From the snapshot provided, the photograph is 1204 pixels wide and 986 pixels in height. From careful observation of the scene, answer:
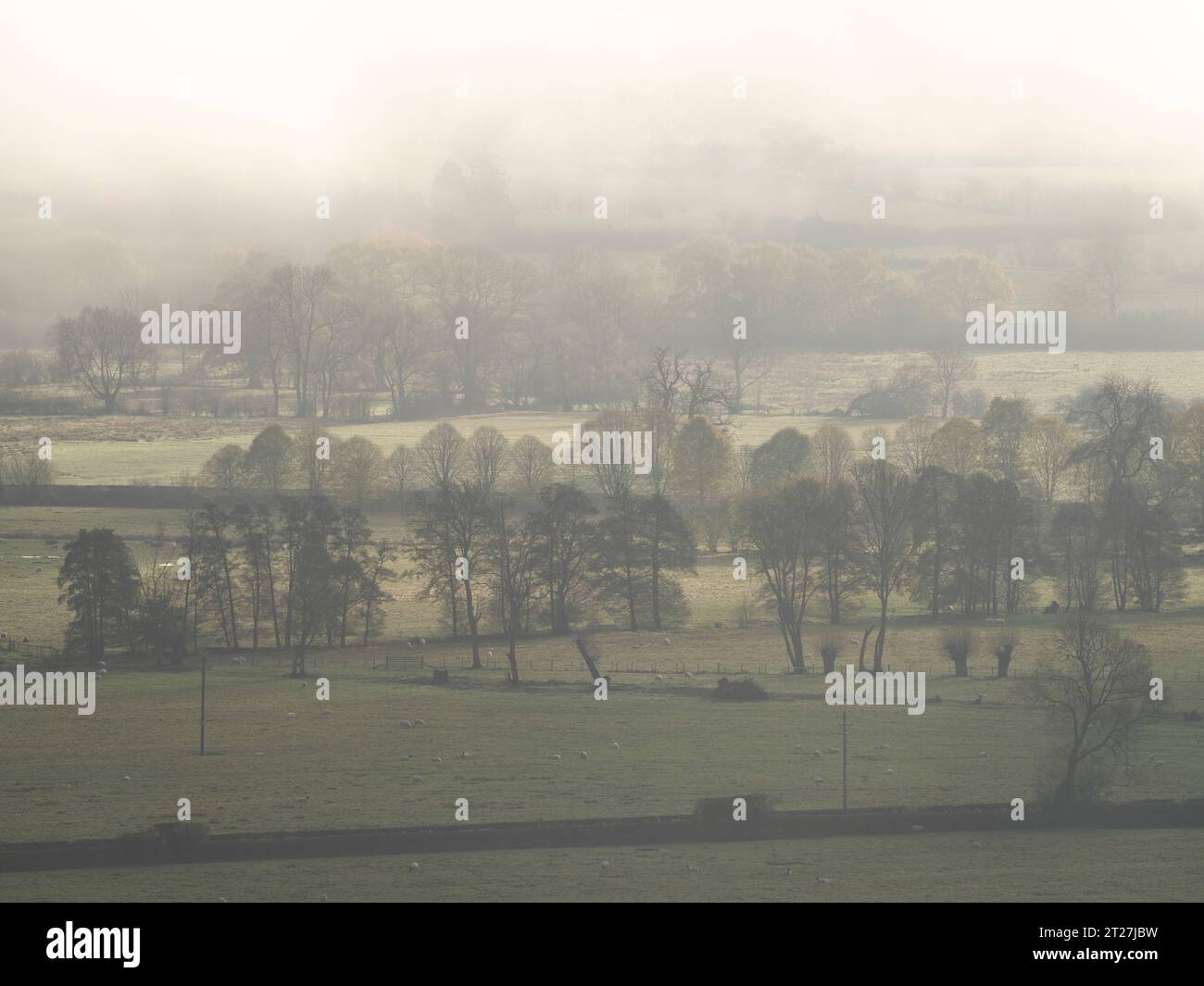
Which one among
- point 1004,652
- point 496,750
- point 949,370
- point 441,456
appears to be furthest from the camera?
point 949,370

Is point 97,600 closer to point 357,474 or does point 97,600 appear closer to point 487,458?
point 357,474

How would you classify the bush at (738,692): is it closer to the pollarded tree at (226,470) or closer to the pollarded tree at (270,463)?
the pollarded tree at (270,463)

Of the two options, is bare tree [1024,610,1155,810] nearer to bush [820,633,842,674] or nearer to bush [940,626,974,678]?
bush [940,626,974,678]

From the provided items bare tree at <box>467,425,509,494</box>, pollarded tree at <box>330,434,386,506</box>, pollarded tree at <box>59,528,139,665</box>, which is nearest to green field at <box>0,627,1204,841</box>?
pollarded tree at <box>59,528,139,665</box>

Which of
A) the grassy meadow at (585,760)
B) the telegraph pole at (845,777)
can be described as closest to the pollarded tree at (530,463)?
the grassy meadow at (585,760)

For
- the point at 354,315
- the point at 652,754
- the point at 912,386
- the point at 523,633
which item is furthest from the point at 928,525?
the point at 354,315

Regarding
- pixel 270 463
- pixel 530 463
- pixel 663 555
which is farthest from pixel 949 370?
pixel 663 555
